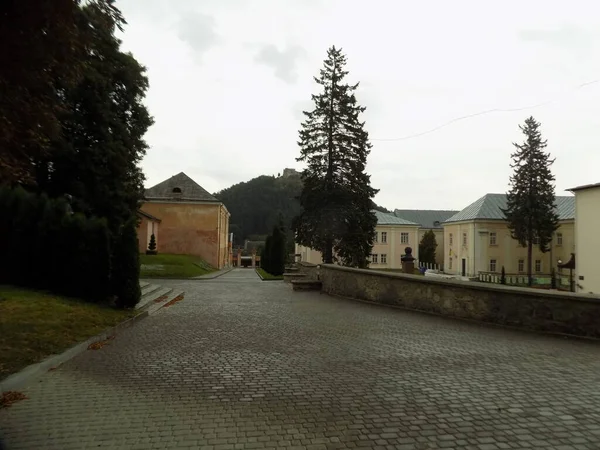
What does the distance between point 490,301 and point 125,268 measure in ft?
30.4

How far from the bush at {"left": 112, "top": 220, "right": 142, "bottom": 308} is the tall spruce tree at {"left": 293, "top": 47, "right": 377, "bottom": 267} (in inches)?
661

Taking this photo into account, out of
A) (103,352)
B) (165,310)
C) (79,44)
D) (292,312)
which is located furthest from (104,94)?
(79,44)

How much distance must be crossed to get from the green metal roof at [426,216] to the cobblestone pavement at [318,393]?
79.6m

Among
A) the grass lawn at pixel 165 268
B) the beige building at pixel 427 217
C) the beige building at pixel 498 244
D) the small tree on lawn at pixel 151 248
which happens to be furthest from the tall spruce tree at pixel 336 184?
the beige building at pixel 427 217

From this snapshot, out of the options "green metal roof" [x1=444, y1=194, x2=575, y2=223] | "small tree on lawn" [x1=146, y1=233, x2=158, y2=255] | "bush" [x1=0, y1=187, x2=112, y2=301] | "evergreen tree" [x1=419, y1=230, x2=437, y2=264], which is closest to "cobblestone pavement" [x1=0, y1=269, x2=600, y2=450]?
"bush" [x1=0, y1=187, x2=112, y2=301]

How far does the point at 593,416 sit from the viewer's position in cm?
439

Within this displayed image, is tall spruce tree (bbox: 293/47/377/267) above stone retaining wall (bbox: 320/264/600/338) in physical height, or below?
above

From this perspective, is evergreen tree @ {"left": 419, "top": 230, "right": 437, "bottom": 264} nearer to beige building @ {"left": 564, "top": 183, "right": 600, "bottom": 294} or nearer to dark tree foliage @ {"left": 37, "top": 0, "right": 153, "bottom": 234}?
beige building @ {"left": 564, "top": 183, "right": 600, "bottom": 294}

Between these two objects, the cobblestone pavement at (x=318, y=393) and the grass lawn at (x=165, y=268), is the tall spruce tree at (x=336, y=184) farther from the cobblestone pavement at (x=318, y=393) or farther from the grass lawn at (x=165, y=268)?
the cobblestone pavement at (x=318, y=393)

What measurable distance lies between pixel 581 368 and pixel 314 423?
4.49 m

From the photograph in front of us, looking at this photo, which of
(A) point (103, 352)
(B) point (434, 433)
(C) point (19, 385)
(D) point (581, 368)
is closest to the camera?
(B) point (434, 433)

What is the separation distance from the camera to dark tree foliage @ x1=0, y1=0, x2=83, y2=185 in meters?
3.70

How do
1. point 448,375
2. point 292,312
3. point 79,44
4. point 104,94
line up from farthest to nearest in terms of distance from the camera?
point 104,94 < point 292,312 < point 448,375 < point 79,44

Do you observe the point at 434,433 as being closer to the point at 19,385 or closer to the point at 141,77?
the point at 19,385
